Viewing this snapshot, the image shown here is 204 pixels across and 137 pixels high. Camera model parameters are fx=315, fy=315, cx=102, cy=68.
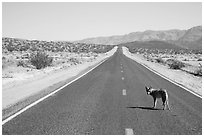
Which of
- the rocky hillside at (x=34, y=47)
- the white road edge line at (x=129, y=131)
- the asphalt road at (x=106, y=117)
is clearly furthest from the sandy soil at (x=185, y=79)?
the rocky hillside at (x=34, y=47)

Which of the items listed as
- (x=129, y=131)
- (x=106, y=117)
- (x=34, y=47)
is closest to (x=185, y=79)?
(x=106, y=117)

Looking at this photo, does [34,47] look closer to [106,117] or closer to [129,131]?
[106,117]

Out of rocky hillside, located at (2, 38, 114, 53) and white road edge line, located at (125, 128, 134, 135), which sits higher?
white road edge line, located at (125, 128, 134, 135)

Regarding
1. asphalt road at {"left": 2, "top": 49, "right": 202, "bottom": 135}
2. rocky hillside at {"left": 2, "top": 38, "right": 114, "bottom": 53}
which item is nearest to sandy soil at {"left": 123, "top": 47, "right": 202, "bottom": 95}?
asphalt road at {"left": 2, "top": 49, "right": 202, "bottom": 135}

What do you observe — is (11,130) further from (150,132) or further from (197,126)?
(197,126)

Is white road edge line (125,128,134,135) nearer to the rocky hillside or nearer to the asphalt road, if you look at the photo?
the asphalt road

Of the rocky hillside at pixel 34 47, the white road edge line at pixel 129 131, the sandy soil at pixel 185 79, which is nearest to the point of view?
the white road edge line at pixel 129 131

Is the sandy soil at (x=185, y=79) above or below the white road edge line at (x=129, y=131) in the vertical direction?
below

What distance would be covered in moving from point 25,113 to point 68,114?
1407mm

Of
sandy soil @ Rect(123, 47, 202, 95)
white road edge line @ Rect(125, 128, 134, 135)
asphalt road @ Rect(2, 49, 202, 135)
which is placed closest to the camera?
white road edge line @ Rect(125, 128, 134, 135)

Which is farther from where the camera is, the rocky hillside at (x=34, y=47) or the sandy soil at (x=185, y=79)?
the rocky hillside at (x=34, y=47)

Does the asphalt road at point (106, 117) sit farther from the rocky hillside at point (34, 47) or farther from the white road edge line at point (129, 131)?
the rocky hillside at point (34, 47)

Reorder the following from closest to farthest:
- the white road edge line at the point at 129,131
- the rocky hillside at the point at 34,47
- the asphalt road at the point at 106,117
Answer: the white road edge line at the point at 129,131
the asphalt road at the point at 106,117
the rocky hillside at the point at 34,47

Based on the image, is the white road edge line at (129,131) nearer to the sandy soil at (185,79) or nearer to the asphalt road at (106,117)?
the asphalt road at (106,117)
